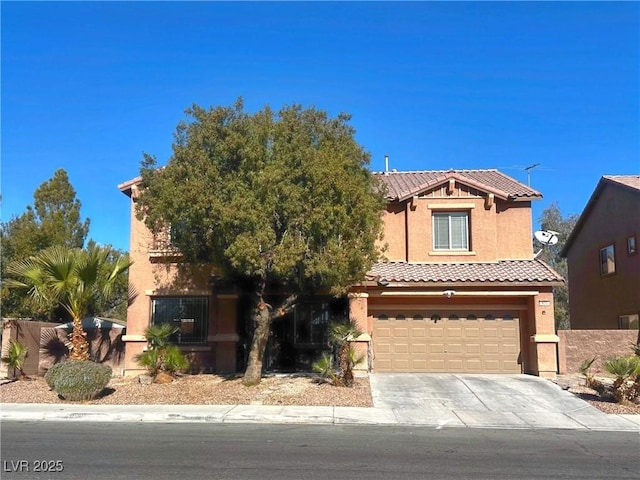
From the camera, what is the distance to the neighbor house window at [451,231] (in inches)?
836

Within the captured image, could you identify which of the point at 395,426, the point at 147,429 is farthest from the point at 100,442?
the point at 395,426

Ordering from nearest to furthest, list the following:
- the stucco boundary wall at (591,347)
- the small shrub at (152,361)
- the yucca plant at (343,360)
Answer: the yucca plant at (343,360)
the small shrub at (152,361)
the stucco boundary wall at (591,347)

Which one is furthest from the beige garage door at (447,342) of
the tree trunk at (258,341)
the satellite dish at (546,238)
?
the tree trunk at (258,341)

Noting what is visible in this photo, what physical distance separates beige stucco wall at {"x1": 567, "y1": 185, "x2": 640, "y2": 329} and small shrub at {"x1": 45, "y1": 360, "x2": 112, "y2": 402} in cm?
1837

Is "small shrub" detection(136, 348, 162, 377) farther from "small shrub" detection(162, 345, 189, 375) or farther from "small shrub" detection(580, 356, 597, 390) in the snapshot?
"small shrub" detection(580, 356, 597, 390)

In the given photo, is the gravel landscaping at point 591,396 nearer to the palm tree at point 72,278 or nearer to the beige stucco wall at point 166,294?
the beige stucco wall at point 166,294

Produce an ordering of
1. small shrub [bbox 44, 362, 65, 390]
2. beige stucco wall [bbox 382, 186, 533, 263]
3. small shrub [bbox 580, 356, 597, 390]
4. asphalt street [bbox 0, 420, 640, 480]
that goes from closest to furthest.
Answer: asphalt street [bbox 0, 420, 640, 480], small shrub [bbox 44, 362, 65, 390], small shrub [bbox 580, 356, 597, 390], beige stucco wall [bbox 382, 186, 533, 263]

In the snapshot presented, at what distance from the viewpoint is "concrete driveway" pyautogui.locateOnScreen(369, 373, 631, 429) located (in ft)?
43.1

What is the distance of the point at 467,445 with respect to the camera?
404 inches

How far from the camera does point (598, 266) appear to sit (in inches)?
1033

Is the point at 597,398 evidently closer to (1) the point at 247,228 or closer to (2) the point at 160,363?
(1) the point at 247,228

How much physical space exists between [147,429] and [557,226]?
37454 millimetres

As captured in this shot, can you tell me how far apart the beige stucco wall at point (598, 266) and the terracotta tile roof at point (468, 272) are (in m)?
4.98

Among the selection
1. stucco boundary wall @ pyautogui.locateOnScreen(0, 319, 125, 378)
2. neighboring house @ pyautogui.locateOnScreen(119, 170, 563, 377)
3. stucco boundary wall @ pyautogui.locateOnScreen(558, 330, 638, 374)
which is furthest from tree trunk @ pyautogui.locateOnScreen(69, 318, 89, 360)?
stucco boundary wall @ pyautogui.locateOnScreen(558, 330, 638, 374)
